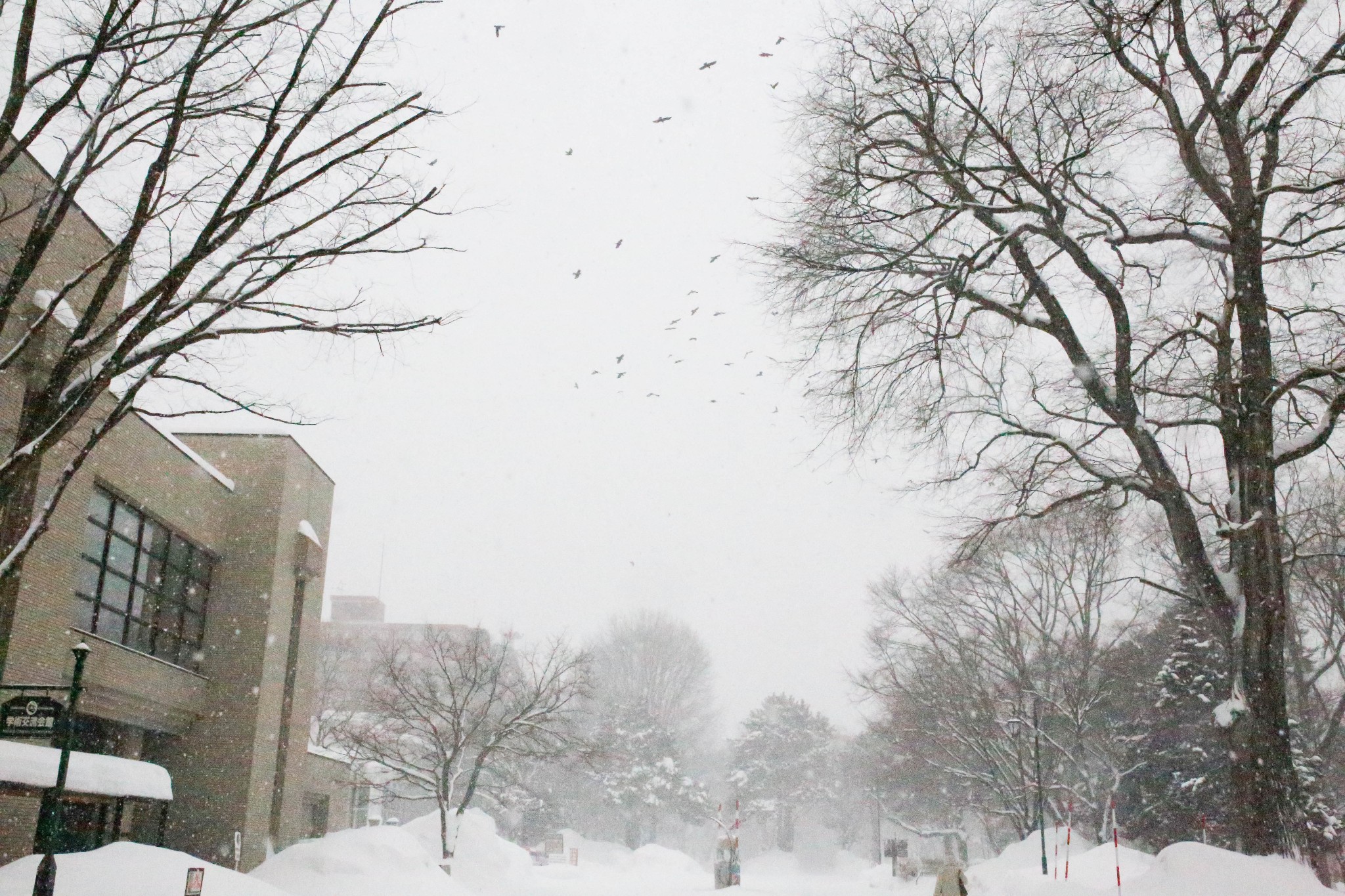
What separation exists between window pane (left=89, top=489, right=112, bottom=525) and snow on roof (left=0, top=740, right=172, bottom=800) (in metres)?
4.50

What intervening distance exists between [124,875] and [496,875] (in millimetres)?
21458

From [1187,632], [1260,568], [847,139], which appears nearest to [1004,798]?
[1187,632]

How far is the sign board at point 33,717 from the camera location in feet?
39.5

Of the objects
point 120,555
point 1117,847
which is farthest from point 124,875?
point 1117,847

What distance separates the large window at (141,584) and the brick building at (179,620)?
4cm

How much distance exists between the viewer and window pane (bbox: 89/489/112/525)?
64.8 ft

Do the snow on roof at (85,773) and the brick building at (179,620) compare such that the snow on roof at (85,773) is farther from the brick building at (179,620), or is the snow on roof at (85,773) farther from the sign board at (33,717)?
the sign board at (33,717)

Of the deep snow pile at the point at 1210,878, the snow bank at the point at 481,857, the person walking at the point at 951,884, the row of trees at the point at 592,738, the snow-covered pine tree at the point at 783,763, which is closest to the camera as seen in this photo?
the deep snow pile at the point at 1210,878

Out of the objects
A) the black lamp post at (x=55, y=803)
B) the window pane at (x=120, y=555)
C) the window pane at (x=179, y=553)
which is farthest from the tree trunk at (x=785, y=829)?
the black lamp post at (x=55, y=803)

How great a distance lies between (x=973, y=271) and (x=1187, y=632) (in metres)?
22.4

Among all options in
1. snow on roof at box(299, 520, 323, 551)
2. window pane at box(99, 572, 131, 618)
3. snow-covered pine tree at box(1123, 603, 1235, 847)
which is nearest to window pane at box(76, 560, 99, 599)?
window pane at box(99, 572, 131, 618)

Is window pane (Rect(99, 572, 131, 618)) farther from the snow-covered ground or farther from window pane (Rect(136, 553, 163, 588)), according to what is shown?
the snow-covered ground

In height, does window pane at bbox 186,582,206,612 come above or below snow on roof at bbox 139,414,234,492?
below

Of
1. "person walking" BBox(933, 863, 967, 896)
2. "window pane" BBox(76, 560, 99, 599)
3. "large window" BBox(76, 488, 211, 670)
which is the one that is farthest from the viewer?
"large window" BBox(76, 488, 211, 670)
